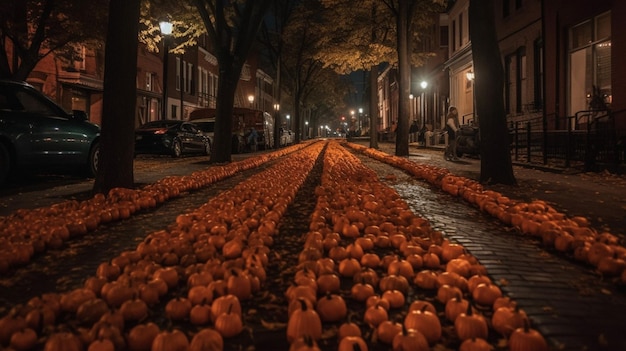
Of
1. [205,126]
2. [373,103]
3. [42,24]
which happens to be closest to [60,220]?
[42,24]

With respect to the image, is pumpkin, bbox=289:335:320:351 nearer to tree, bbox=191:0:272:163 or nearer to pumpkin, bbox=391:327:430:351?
pumpkin, bbox=391:327:430:351

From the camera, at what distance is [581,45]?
669 inches

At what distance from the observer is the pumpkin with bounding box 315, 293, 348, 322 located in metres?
2.75

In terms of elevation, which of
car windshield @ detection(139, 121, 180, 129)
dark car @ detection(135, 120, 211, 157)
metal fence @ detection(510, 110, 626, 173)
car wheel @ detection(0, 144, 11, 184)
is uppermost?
car windshield @ detection(139, 121, 180, 129)

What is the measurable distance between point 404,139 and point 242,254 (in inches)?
641

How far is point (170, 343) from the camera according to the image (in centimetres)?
219

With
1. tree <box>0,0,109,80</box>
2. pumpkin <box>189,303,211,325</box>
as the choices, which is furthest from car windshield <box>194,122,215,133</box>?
pumpkin <box>189,303,211,325</box>

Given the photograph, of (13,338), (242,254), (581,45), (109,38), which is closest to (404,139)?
(581,45)

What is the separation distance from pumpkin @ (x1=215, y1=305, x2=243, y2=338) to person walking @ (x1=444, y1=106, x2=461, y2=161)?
16.0 m

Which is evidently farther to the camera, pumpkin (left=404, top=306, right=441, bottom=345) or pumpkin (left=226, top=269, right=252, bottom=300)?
pumpkin (left=226, top=269, right=252, bottom=300)

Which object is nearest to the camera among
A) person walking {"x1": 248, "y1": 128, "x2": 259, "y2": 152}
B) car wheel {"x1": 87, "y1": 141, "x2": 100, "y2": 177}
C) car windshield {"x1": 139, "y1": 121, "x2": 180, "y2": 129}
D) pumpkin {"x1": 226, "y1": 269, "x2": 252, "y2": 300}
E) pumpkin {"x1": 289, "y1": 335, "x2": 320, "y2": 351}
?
pumpkin {"x1": 289, "y1": 335, "x2": 320, "y2": 351}

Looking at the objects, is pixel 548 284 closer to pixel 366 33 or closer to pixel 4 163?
pixel 4 163

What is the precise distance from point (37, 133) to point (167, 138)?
35.2 ft

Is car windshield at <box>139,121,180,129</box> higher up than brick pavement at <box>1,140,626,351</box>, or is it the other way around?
car windshield at <box>139,121,180,129</box>
